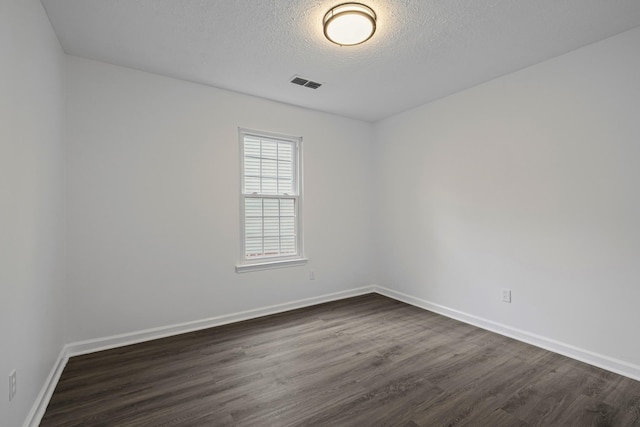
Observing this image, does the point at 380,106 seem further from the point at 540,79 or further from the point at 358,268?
the point at 358,268

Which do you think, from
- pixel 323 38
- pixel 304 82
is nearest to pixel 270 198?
pixel 304 82

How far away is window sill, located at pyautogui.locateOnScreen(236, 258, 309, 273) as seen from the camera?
11.4 ft

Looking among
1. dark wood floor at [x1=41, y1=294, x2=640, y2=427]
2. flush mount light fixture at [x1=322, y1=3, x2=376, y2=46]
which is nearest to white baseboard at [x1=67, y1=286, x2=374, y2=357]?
dark wood floor at [x1=41, y1=294, x2=640, y2=427]

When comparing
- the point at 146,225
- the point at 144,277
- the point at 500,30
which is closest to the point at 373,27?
the point at 500,30

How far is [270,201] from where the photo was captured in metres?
3.77

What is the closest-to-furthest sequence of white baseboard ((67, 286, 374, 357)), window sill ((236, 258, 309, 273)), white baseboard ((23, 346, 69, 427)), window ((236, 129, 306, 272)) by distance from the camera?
white baseboard ((23, 346, 69, 427)), white baseboard ((67, 286, 374, 357)), window sill ((236, 258, 309, 273)), window ((236, 129, 306, 272))

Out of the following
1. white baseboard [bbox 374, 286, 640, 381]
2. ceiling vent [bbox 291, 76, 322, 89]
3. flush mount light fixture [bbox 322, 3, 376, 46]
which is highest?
ceiling vent [bbox 291, 76, 322, 89]

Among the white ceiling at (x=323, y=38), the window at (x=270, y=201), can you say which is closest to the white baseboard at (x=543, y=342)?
the window at (x=270, y=201)

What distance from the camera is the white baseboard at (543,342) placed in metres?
2.30

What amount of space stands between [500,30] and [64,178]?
12.6 feet

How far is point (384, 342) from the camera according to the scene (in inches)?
114

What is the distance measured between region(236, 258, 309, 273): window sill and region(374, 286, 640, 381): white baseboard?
1.66m

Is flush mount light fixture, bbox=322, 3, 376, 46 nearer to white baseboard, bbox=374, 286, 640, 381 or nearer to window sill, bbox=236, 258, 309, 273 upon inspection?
window sill, bbox=236, 258, 309, 273

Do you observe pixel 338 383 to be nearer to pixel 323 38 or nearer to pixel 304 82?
pixel 323 38
